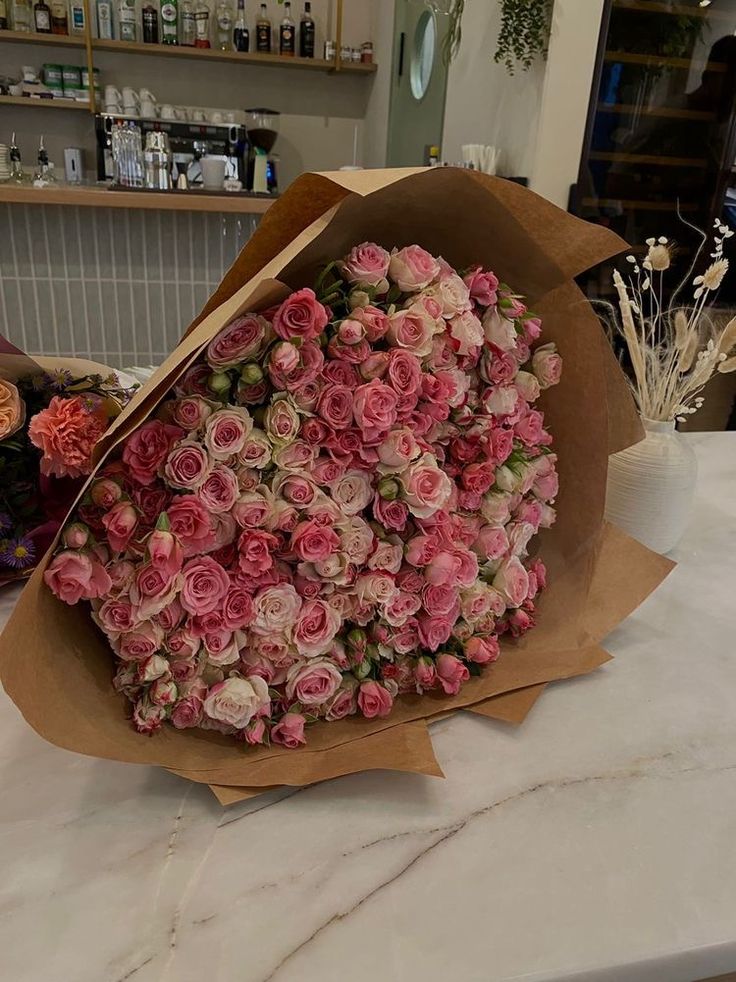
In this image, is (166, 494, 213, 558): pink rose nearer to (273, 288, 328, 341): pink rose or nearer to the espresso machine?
(273, 288, 328, 341): pink rose

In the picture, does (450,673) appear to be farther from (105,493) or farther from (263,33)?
(263,33)

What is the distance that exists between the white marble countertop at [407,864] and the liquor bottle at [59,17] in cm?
466

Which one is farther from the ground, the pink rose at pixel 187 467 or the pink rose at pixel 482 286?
the pink rose at pixel 482 286

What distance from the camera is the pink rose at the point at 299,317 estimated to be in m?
0.51

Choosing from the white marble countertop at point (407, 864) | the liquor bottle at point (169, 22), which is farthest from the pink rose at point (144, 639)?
the liquor bottle at point (169, 22)

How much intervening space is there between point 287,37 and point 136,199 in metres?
2.28

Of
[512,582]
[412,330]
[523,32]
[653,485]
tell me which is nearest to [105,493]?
[412,330]

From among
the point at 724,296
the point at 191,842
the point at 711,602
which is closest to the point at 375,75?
the point at 724,296

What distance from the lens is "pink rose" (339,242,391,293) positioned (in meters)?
0.55

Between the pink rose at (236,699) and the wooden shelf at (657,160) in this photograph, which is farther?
the wooden shelf at (657,160)

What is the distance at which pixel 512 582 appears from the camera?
2.15ft

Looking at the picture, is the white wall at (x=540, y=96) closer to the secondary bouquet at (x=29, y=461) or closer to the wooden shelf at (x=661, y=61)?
the wooden shelf at (x=661, y=61)

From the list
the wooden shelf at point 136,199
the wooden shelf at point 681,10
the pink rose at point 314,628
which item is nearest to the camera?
the pink rose at point 314,628

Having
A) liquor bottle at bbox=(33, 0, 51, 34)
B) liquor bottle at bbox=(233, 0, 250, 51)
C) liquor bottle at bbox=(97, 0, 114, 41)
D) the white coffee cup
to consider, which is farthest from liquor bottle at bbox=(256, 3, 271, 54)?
the white coffee cup
